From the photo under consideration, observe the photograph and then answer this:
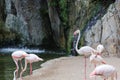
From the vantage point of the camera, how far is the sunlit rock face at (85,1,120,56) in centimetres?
1667

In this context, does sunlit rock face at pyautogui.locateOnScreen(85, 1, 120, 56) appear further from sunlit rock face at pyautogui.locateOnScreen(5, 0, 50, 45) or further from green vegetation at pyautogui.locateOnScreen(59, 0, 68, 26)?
sunlit rock face at pyautogui.locateOnScreen(5, 0, 50, 45)

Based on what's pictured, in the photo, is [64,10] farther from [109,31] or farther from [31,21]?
[109,31]

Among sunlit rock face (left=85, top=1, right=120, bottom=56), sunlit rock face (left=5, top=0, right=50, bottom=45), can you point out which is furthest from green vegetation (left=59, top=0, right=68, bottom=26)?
sunlit rock face (left=85, top=1, right=120, bottom=56)

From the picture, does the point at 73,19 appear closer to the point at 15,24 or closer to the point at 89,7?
the point at 89,7

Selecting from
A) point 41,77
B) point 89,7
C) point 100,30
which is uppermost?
point 89,7

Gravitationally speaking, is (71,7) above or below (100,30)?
above

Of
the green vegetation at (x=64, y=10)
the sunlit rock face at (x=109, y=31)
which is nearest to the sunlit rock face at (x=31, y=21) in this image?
the green vegetation at (x=64, y=10)

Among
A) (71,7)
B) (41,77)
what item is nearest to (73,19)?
(71,7)

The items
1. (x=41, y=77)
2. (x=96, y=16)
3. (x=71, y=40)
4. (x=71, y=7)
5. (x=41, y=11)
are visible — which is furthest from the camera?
(x=41, y=11)

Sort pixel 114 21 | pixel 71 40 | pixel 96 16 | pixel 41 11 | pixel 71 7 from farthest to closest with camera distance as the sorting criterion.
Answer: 1. pixel 41 11
2. pixel 71 7
3. pixel 71 40
4. pixel 96 16
5. pixel 114 21

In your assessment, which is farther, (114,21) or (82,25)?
(82,25)

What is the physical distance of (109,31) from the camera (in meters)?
17.0

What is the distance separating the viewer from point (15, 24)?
2619cm

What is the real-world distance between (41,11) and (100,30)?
8.75 m
